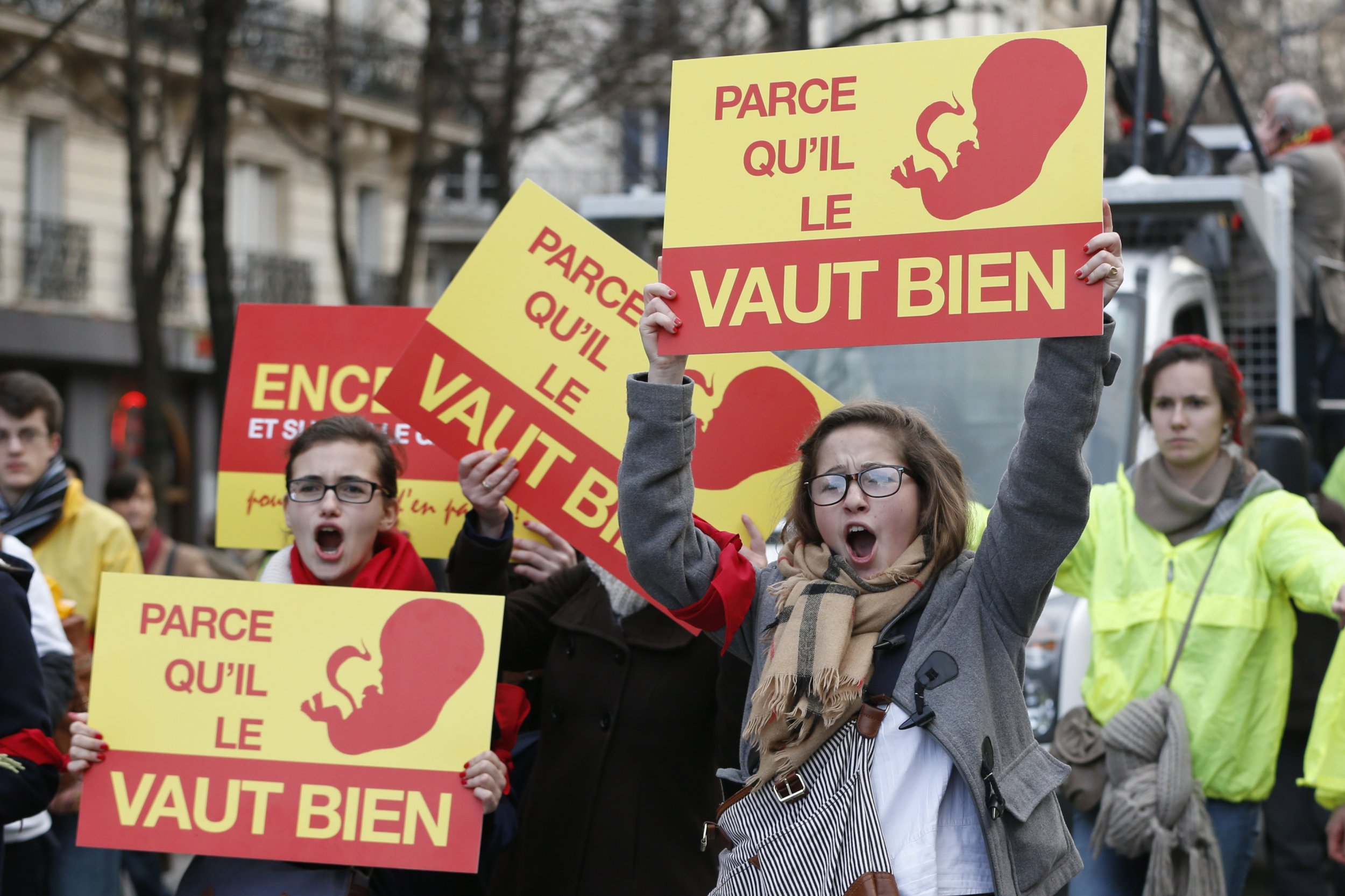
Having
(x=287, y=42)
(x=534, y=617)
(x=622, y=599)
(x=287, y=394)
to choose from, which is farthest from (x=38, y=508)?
(x=287, y=42)

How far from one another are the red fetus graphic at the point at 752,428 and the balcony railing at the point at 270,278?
69.9 feet

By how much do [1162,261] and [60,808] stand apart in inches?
177

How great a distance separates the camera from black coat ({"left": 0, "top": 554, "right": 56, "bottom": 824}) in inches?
131

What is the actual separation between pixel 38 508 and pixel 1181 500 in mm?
3567

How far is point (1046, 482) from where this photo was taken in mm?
2688

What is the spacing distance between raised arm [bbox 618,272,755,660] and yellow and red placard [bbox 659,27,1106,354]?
0.06 m

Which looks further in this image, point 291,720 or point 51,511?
point 51,511

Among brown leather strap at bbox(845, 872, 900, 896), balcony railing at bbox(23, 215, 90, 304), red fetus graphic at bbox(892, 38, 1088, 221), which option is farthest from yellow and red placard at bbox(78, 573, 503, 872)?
balcony railing at bbox(23, 215, 90, 304)

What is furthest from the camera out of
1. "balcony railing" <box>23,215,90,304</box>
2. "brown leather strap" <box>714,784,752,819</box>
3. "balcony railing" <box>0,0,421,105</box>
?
"balcony railing" <box>23,215,90,304</box>

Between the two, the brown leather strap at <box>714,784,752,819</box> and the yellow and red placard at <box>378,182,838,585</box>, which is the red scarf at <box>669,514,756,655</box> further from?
the yellow and red placard at <box>378,182,838,585</box>

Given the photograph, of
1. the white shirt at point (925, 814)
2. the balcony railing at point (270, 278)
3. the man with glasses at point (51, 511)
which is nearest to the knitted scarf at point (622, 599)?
the white shirt at point (925, 814)

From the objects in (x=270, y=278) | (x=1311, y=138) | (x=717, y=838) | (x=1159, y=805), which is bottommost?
(x=1159, y=805)

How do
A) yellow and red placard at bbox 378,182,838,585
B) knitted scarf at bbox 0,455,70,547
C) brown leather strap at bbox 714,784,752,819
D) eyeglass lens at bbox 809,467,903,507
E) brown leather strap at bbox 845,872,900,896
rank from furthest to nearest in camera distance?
knitted scarf at bbox 0,455,70,547 < yellow and red placard at bbox 378,182,838,585 < eyeglass lens at bbox 809,467,903,507 < brown leather strap at bbox 714,784,752,819 < brown leather strap at bbox 845,872,900,896

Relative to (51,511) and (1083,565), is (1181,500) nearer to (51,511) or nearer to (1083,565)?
(1083,565)
